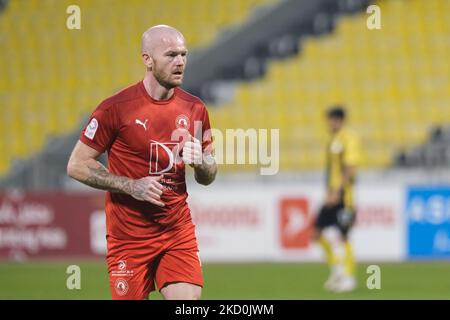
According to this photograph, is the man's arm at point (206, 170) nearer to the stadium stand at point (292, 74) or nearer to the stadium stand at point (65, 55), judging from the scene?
the stadium stand at point (292, 74)

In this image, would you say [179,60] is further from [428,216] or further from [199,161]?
[428,216]

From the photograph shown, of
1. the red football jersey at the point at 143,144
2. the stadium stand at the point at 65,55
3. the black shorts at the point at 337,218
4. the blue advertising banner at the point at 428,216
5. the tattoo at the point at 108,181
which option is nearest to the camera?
the tattoo at the point at 108,181

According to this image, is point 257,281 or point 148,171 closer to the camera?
point 148,171

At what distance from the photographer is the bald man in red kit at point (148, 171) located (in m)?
7.30

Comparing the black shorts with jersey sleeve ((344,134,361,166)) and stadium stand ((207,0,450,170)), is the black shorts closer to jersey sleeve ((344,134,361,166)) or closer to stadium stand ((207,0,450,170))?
jersey sleeve ((344,134,361,166))

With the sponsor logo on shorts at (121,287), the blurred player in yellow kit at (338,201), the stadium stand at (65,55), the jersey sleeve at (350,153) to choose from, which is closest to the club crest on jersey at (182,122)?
the sponsor logo on shorts at (121,287)

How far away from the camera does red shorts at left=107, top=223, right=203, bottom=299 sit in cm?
738

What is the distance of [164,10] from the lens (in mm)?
21875

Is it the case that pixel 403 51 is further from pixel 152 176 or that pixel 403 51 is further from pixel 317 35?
pixel 152 176

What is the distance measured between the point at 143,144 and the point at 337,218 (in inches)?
290

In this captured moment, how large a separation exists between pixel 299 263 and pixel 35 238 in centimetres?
445

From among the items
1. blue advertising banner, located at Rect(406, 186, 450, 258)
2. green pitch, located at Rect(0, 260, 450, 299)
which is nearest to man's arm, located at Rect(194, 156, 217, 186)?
green pitch, located at Rect(0, 260, 450, 299)

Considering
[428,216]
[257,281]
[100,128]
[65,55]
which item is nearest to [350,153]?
[257,281]

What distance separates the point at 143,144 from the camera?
736 cm
